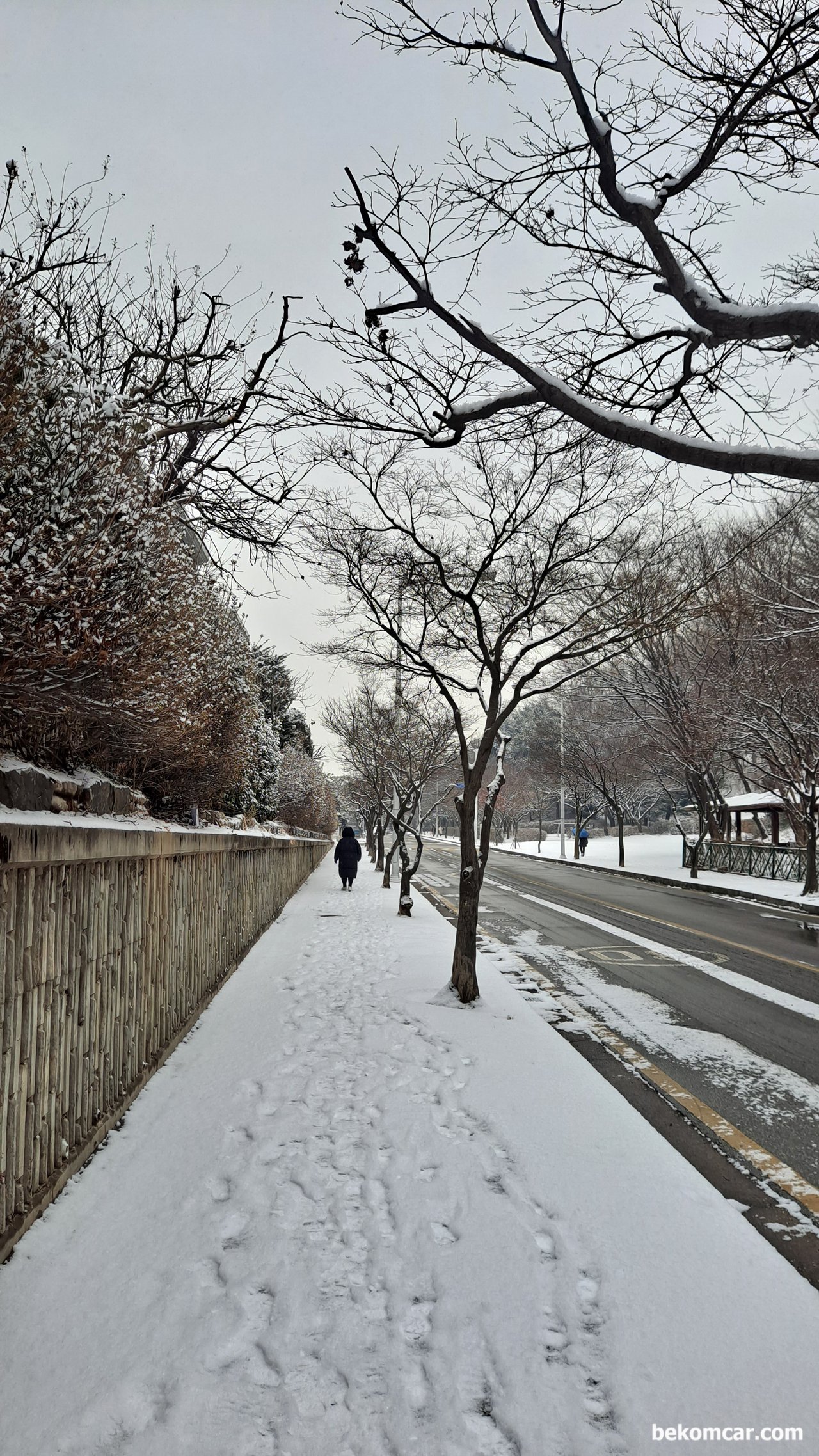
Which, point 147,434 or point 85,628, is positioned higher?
point 147,434

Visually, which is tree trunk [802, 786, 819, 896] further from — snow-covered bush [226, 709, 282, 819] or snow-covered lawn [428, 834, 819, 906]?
snow-covered bush [226, 709, 282, 819]

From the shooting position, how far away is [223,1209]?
3312 mm

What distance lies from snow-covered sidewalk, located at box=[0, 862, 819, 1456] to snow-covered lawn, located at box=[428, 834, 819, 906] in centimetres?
1615

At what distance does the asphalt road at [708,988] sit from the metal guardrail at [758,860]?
6.81 meters

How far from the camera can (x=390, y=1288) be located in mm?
2840

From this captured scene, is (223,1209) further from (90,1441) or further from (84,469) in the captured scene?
(84,469)

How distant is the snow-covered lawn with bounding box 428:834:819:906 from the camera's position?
21.2m

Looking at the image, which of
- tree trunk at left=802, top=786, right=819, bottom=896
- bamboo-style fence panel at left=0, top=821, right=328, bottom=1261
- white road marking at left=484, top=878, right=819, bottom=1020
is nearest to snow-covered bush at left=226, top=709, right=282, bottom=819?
bamboo-style fence panel at left=0, top=821, right=328, bottom=1261

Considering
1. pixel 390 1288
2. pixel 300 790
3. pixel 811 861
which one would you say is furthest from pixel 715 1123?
pixel 300 790

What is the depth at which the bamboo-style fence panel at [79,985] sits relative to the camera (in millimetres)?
2809

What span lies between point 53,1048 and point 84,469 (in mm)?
2600

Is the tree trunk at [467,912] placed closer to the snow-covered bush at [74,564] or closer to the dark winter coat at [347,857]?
the snow-covered bush at [74,564]

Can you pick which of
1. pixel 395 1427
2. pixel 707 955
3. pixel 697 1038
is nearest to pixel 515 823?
pixel 707 955

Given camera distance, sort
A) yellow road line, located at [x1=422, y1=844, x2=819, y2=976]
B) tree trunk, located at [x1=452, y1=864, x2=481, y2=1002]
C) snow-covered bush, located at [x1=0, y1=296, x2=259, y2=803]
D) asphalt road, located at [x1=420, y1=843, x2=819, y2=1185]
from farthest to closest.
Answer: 1. yellow road line, located at [x1=422, y1=844, x2=819, y2=976]
2. tree trunk, located at [x1=452, y1=864, x2=481, y2=1002]
3. asphalt road, located at [x1=420, y1=843, x2=819, y2=1185]
4. snow-covered bush, located at [x1=0, y1=296, x2=259, y2=803]
